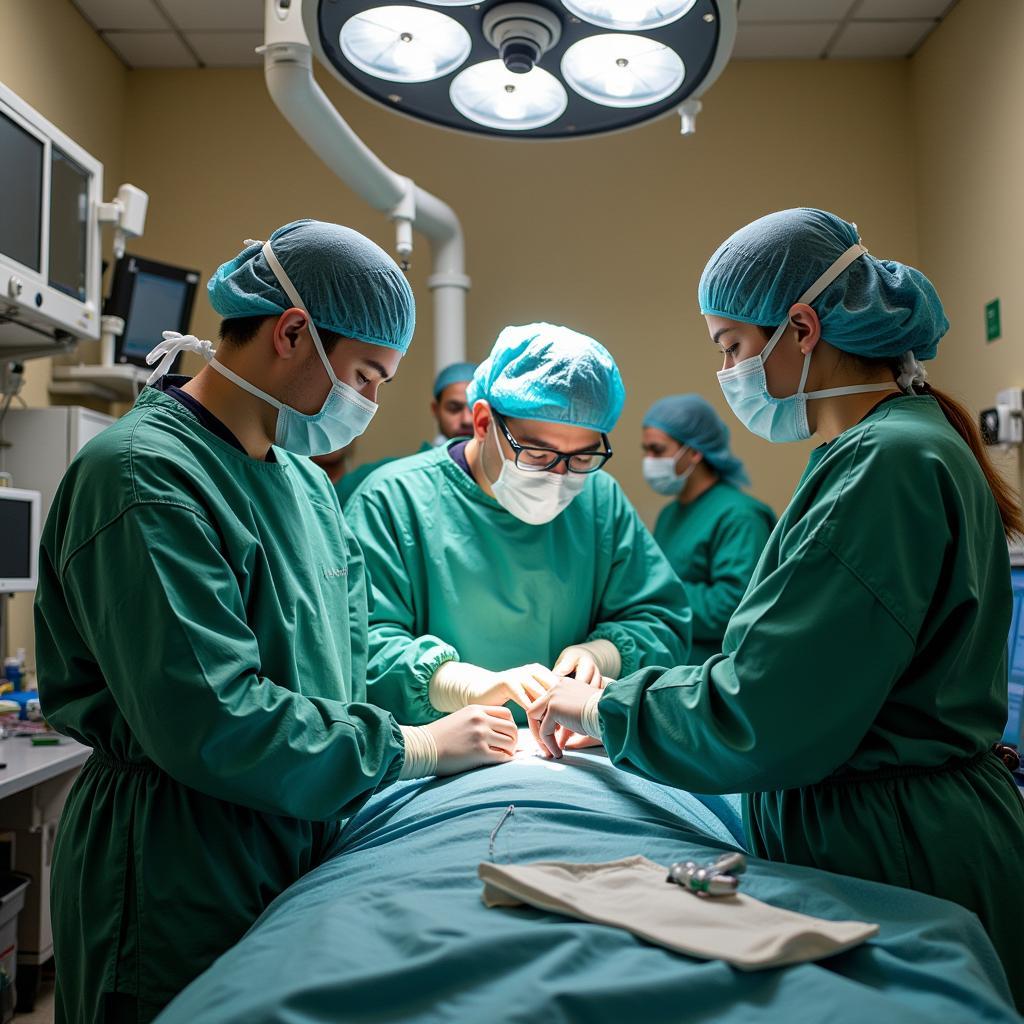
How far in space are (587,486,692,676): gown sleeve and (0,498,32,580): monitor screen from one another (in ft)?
5.07

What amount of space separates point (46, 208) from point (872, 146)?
3.09m

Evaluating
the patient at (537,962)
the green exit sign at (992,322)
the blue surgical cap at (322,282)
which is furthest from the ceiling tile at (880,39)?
the patient at (537,962)

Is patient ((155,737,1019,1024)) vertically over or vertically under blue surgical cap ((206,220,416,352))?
under

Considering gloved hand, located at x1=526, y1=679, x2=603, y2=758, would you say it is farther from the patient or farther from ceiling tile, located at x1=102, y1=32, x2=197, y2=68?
ceiling tile, located at x1=102, y1=32, x2=197, y2=68

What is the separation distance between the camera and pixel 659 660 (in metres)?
1.83

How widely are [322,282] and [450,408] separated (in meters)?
2.07

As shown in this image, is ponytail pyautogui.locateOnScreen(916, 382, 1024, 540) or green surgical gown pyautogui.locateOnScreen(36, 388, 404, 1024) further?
ponytail pyautogui.locateOnScreen(916, 382, 1024, 540)

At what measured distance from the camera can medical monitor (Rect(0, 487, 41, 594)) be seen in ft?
8.09

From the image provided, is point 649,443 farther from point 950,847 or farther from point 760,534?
point 950,847

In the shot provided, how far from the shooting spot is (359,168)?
103 inches

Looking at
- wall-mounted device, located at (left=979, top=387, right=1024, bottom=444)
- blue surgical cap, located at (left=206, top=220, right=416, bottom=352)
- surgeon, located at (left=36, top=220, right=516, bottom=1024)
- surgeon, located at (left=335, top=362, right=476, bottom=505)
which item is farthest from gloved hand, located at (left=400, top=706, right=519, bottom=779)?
wall-mounted device, located at (left=979, top=387, right=1024, bottom=444)

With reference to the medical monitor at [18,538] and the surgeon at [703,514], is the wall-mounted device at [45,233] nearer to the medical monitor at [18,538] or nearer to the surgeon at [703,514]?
the medical monitor at [18,538]

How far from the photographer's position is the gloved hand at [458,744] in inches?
54.6

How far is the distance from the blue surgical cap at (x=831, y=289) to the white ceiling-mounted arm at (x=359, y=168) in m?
0.69
